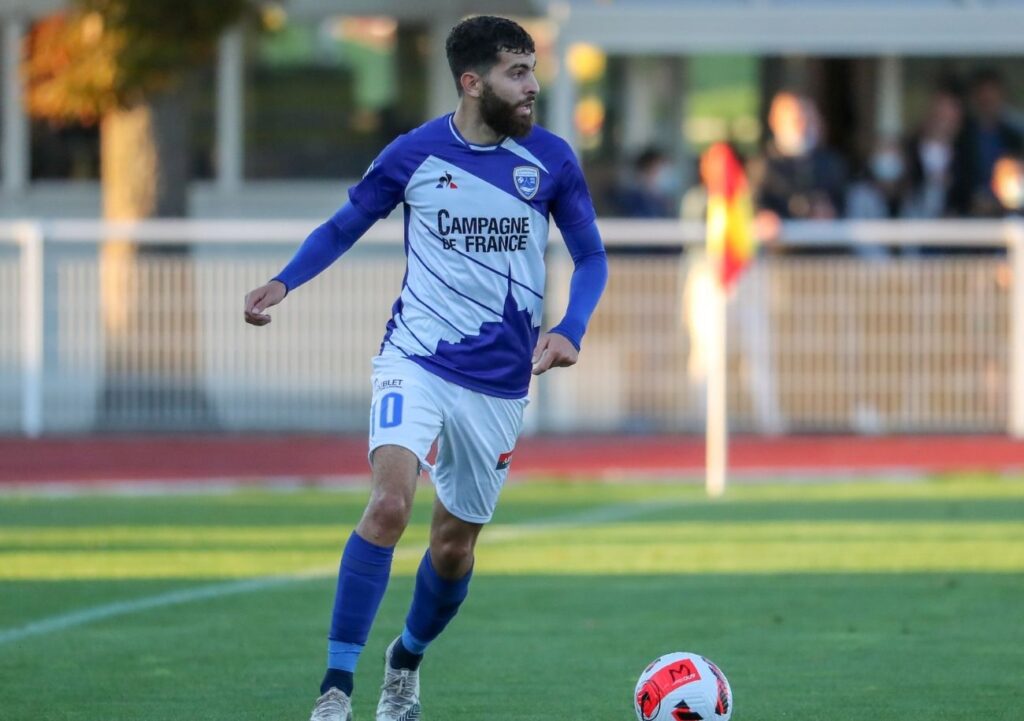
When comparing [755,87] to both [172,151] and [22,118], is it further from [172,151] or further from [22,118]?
[22,118]

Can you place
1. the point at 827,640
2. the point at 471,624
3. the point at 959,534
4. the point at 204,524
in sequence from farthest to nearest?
the point at 204,524 < the point at 959,534 < the point at 471,624 < the point at 827,640

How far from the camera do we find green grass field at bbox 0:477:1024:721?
721 cm

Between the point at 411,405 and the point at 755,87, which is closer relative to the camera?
the point at 411,405

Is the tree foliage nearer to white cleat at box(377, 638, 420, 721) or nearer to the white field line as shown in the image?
the white field line

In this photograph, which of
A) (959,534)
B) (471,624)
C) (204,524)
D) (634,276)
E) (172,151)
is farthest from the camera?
(172,151)

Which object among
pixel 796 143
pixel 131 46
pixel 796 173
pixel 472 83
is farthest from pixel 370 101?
pixel 472 83

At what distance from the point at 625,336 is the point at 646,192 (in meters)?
1.56

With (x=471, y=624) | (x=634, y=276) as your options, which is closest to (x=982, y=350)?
(x=634, y=276)

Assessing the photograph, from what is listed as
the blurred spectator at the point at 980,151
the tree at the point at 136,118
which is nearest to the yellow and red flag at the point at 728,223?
the blurred spectator at the point at 980,151

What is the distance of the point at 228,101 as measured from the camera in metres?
23.1

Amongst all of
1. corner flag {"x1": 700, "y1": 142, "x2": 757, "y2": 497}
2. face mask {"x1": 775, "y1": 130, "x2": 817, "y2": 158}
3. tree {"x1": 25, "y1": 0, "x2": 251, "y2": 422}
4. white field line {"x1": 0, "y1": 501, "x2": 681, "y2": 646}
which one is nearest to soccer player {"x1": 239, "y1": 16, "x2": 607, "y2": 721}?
white field line {"x1": 0, "y1": 501, "x2": 681, "y2": 646}

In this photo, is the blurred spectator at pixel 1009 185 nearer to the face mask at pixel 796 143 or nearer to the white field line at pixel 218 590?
the face mask at pixel 796 143

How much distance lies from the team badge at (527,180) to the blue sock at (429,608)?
124 centimetres

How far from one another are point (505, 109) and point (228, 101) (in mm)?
16848
